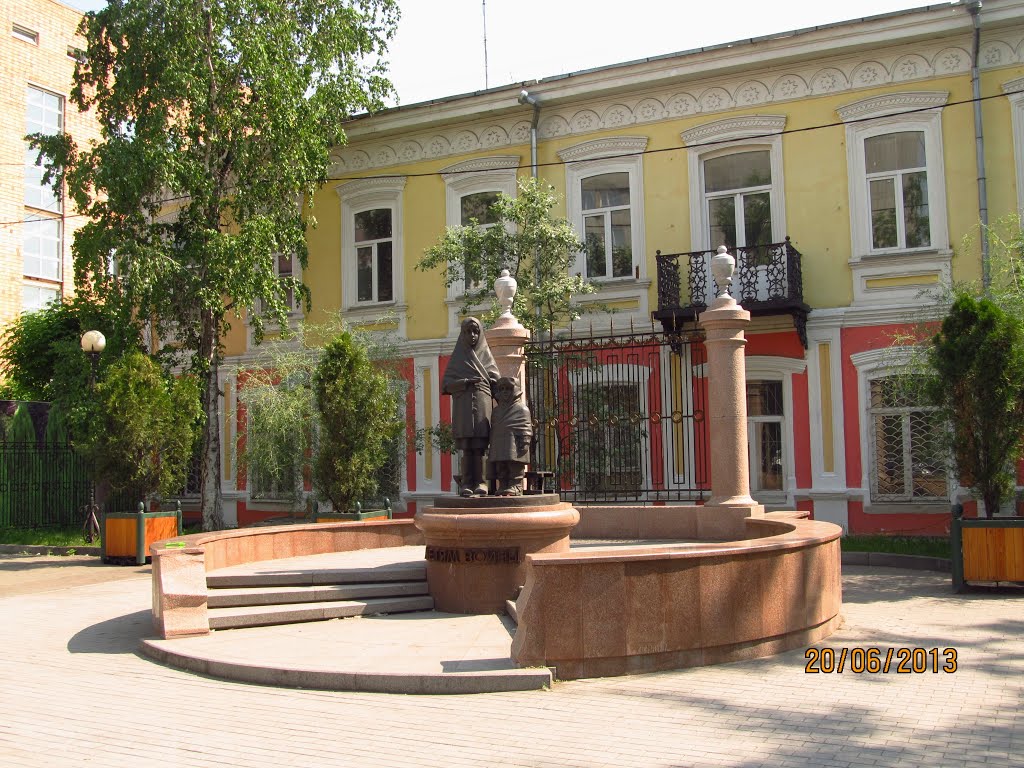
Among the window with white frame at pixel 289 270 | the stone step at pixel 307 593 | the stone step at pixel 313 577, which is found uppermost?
the window with white frame at pixel 289 270

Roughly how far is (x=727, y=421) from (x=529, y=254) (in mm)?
7138

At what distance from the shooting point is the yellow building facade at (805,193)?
1692 centimetres

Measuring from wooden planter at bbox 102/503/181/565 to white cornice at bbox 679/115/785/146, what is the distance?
1199 centimetres

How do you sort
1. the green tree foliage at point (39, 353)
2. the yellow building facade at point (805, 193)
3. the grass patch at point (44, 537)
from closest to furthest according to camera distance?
the yellow building facade at point (805, 193)
the grass patch at point (44, 537)
the green tree foliage at point (39, 353)

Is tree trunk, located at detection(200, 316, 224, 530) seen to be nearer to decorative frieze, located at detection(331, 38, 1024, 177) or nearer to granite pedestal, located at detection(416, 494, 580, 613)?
decorative frieze, located at detection(331, 38, 1024, 177)

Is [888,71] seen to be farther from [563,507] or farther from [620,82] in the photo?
[563,507]

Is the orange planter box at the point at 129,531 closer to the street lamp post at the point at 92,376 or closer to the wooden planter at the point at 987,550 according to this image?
the street lamp post at the point at 92,376

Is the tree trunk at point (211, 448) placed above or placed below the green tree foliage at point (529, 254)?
below

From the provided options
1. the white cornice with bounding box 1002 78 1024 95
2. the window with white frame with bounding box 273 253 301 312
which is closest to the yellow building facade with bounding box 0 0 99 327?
the window with white frame with bounding box 273 253 301 312

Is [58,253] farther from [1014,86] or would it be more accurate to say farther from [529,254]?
[1014,86]

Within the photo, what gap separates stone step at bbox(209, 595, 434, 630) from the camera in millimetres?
9203

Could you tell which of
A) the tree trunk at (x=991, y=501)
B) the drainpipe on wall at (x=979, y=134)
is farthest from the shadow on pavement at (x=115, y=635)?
the drainpipe on wall at (x=979, y=134)

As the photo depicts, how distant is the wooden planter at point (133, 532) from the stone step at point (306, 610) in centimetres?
797

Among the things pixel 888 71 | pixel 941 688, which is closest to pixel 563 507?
pixel 941 688
